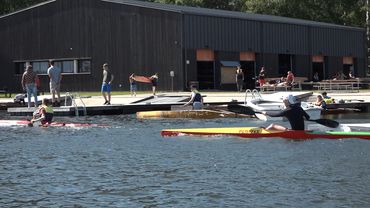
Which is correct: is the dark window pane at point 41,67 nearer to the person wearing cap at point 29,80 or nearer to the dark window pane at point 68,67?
the dark window pane at point 68,67

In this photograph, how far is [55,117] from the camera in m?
34.1

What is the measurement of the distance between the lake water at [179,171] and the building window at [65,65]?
35.4 m

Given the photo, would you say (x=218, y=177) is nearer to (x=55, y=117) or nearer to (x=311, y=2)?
(x=55, y=117)

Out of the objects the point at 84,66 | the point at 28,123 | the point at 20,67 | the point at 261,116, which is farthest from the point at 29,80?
the point at 20,67

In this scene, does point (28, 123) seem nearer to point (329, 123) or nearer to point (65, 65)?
point (329, 123)

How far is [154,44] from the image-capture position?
56.2 metres

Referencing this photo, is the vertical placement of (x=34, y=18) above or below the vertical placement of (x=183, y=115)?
above

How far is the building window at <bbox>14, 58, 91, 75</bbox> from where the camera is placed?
60.6 m

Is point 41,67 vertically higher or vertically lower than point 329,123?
higher

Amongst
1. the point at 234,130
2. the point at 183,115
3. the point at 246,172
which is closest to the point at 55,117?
the point at 183,115

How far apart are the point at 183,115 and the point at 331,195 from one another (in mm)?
19279

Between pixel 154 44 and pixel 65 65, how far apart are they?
9890 millimetres

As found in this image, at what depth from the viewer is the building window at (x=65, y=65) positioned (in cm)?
6062

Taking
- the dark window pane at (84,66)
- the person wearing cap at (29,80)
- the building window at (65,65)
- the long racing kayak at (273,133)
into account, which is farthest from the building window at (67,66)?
the long racing kayak at (273,133)
